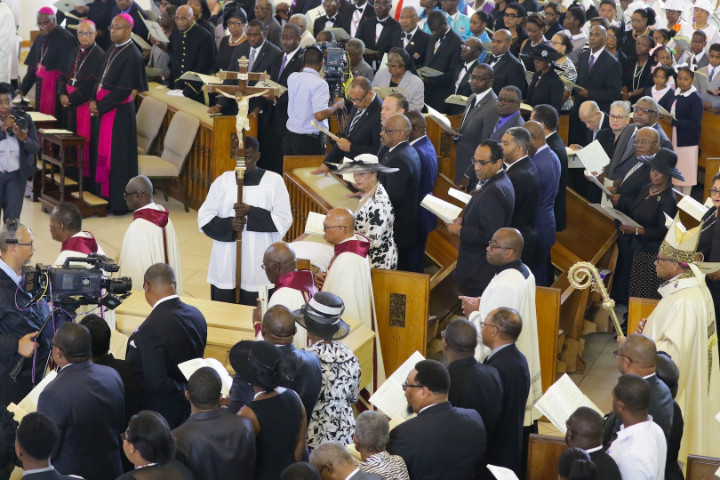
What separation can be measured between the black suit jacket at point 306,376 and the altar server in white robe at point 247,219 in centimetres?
258

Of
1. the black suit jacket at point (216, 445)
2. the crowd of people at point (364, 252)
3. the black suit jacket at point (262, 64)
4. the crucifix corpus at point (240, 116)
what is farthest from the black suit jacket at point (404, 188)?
the black suit jacket at point (262, 64)

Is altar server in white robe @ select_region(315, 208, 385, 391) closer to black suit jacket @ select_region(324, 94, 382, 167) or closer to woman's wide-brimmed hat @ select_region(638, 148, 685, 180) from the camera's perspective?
black suit jacket @ select_region(324, 94, 382, 167)

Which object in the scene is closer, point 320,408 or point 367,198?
point 320,408

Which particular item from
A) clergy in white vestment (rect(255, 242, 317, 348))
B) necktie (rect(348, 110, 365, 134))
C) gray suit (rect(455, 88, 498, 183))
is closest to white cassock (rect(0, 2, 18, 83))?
necktie (rect(348, 110, 365, 134))

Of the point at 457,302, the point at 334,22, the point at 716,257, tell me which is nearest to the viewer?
the point at 716,257

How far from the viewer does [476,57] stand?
11.3 m

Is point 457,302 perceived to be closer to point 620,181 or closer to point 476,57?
point 620,181

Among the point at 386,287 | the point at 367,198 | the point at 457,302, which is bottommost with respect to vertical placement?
the point at 457,302

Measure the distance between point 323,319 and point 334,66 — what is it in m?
5.64

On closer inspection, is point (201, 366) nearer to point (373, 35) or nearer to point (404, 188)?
point (404, 188)

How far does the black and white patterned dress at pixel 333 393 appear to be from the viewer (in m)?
5.39

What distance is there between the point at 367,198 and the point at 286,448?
2910 mm

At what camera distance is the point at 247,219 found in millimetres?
7727

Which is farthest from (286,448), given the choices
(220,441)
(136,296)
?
(136,296)
